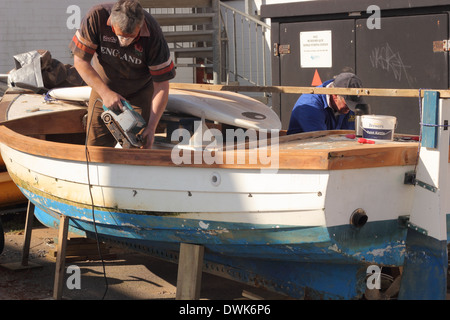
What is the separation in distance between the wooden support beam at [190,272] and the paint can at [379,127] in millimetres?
1252

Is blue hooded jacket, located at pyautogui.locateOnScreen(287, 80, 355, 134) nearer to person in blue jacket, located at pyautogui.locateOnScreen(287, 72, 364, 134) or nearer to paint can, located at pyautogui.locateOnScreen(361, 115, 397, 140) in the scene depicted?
person in blue jacket, located at pyautogui.locateOnScreen(287, 72, 364, 134)

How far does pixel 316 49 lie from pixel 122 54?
347 cm

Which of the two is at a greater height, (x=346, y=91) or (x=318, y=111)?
(x=346, y=91)

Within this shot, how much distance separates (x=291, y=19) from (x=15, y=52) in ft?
18.4

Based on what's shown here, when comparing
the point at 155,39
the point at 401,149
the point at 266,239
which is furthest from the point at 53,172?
the point at 401,149

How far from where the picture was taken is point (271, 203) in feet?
12.8

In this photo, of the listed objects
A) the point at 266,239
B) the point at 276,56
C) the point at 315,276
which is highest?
the point at 276,56

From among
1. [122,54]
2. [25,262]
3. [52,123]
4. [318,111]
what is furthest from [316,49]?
[25,262]

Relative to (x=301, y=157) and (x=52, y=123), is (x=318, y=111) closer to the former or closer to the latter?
(x=301, y=157)

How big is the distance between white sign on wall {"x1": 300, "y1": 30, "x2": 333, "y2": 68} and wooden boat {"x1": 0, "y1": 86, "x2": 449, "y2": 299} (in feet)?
10.1

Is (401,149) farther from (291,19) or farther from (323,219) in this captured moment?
(291,19)

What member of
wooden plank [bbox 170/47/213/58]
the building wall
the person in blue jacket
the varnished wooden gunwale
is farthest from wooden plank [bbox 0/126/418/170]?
the building wall

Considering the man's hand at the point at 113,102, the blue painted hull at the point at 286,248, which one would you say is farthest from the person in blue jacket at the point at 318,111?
the man's hand at the point at 113,102

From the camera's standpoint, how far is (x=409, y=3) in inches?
272
